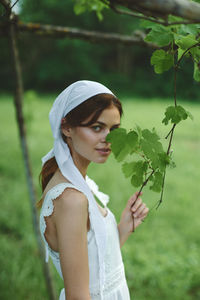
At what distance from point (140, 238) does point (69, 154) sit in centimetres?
335

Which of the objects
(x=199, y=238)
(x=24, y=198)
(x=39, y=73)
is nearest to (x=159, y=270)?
(x=199, y=238)

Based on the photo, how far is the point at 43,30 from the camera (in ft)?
8.03

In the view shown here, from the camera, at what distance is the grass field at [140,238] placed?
136 inches

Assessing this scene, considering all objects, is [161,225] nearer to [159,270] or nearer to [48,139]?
[159,270]

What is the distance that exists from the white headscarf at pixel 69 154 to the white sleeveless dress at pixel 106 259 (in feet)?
0.11

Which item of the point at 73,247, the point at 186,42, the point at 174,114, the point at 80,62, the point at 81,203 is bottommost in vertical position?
the point at 80,62

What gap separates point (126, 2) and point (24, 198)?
207 inches

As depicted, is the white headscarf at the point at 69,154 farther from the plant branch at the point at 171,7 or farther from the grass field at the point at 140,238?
the plant branch at the point at 171,7

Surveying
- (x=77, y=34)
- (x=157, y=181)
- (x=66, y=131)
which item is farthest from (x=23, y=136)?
(x=157, y=181)

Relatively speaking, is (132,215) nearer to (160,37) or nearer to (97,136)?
(97,136)

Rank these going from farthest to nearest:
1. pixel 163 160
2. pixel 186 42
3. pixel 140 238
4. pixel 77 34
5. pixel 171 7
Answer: pixel 140 238 < pixel 77 34 < pixel 163 160 < pixel 186 42 < pixel 171 7

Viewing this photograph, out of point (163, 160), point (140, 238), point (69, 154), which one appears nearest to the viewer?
point (163, 160)

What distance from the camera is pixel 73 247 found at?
122 cm

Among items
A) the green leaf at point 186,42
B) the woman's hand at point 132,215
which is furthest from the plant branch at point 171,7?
the woman's hand at point 132,215
